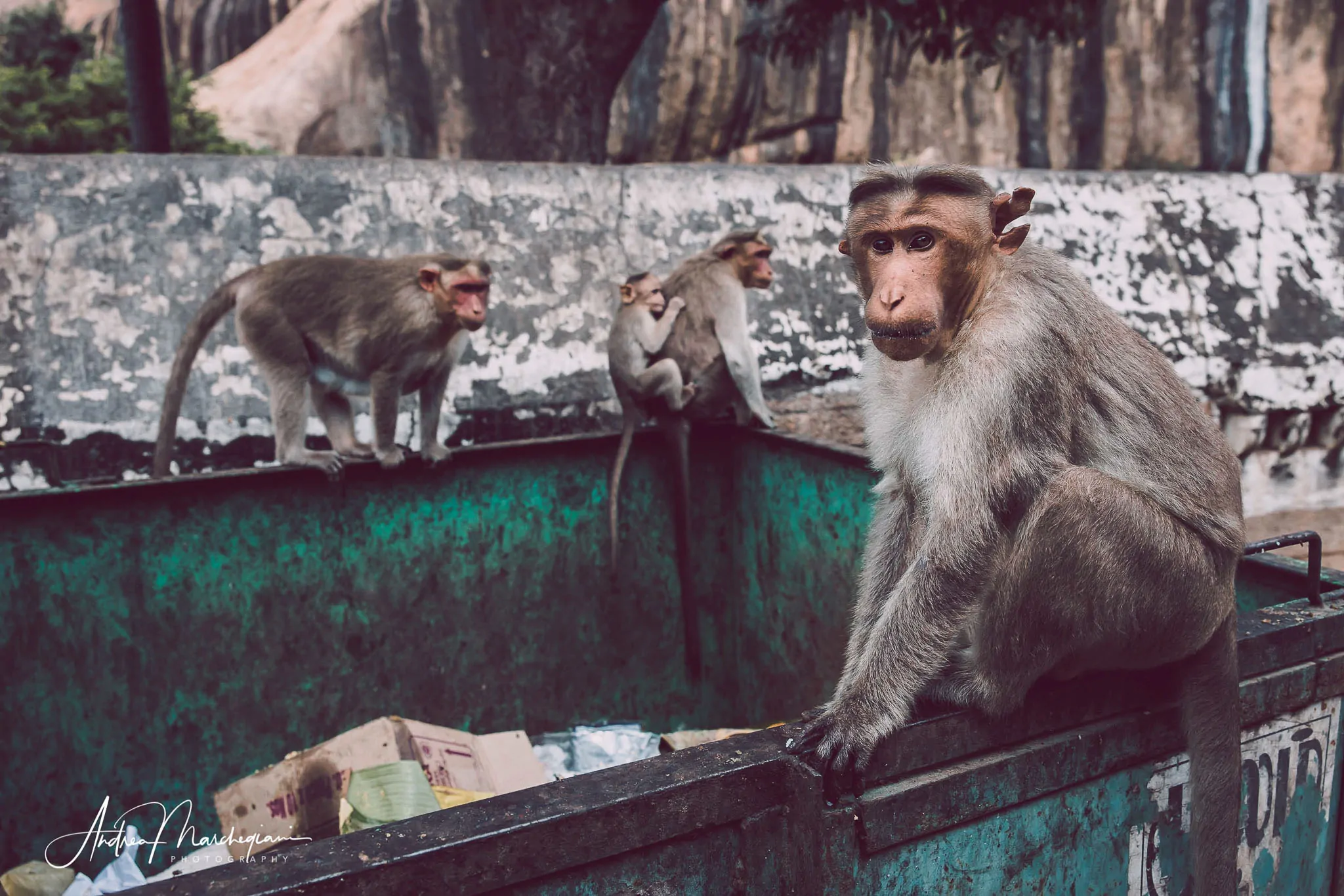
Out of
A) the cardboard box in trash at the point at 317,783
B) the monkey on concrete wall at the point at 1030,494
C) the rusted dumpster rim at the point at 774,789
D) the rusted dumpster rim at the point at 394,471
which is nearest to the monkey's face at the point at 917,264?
the monkey on concrete wall at the point at 1030,494

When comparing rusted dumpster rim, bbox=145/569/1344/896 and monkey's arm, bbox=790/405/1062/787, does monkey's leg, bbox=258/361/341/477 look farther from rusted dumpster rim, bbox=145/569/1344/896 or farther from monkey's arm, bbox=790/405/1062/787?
rusted dumpster rim, bbox=145/569/1344/896

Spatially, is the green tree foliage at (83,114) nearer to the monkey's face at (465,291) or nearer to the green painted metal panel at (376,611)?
the monkey's face at (465,291)

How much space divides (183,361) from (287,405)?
1.14 feet

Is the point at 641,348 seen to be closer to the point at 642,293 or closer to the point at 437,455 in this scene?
the point at 642,293

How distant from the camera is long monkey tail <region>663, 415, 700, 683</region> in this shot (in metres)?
3.05

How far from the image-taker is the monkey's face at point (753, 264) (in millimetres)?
3930

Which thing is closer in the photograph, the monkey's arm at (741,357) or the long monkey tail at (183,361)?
the long monkey tail at (183,361)

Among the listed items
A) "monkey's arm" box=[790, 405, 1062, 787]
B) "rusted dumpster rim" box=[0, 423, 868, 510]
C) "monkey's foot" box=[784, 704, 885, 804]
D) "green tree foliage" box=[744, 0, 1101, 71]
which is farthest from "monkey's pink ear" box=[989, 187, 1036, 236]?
"green tree foliage" box=[744, 0, 1101, 71]

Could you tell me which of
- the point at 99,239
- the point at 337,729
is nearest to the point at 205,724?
the point at 337,729

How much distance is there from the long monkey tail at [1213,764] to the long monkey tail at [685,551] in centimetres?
Answer: 175

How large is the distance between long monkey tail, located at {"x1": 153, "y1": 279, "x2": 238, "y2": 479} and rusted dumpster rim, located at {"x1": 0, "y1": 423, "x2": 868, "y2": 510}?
37cm

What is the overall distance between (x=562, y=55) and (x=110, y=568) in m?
4.64

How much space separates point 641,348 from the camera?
3875mm

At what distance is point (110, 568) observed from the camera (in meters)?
2.38
